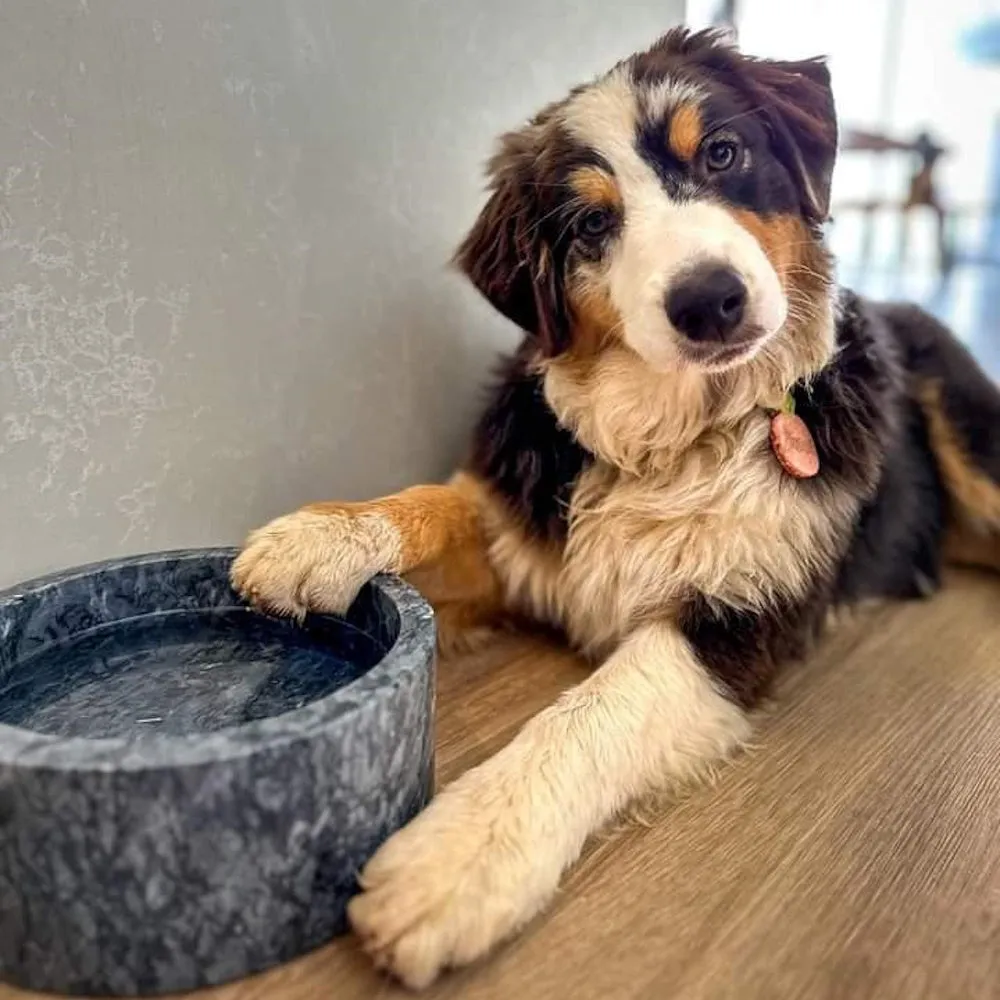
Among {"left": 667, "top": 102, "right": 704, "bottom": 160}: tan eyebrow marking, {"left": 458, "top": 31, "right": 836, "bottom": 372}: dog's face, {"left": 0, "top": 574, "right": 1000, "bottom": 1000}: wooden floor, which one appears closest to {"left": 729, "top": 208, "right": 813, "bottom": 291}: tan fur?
{"left": 458, "top": 31, "right": 836, "bottom": 372}: dog's face

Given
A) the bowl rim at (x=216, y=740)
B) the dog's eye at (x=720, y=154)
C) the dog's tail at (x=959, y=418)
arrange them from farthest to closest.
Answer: the dog's tail at (x=959, y=418), the dog's eye at (x=720, y=154), the bowl rim at (x=216, y=740)

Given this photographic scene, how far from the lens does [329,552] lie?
153 cm

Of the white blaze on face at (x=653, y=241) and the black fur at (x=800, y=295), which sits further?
the black fur at (x=800, y=295)

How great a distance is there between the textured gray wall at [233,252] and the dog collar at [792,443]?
0.73 metres

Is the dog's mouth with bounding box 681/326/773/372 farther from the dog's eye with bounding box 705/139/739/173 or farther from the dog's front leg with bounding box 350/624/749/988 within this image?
the dog's front leg with bounding box 350/624/749/988

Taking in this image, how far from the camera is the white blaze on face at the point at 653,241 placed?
1451 millimetres

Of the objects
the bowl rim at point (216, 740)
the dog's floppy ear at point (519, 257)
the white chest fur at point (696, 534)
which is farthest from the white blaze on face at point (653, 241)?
the bowl rim at point (216, 740)

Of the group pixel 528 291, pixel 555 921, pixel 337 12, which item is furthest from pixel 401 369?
pixel 555 921

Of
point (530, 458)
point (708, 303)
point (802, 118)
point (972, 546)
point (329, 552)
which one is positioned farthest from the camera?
point (972, 546)

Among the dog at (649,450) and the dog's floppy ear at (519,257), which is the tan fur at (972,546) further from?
the dog's floppy ear at (519,257)

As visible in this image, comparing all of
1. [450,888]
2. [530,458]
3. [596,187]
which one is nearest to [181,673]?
[450,888]

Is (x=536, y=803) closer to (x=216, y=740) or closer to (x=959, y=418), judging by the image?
(x=216, y=740)

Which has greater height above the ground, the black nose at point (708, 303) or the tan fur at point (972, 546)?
the black nose at point (708, 303)

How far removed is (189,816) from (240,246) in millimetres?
977
